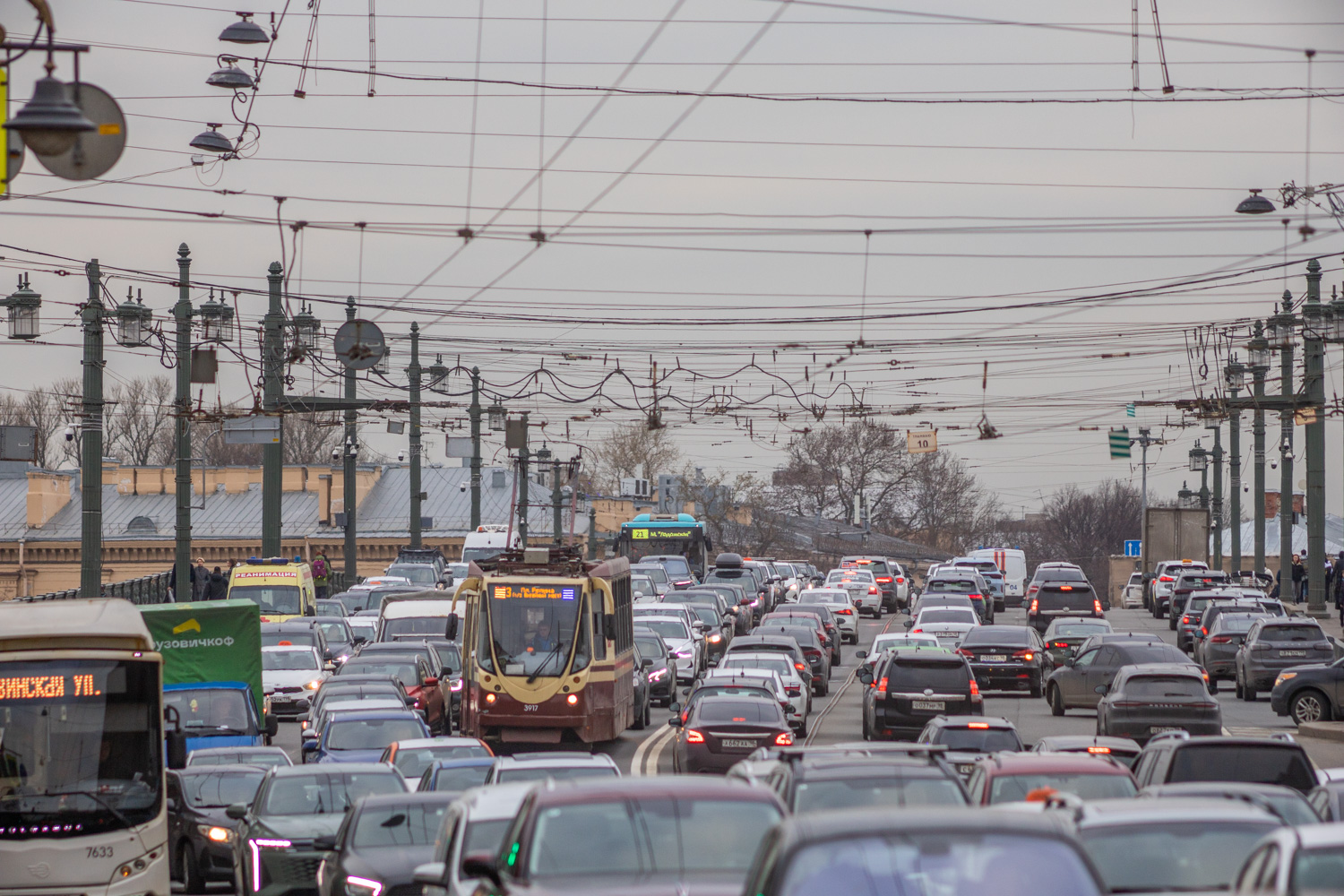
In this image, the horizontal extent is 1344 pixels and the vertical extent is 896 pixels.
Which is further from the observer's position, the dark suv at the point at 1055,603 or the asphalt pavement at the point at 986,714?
the dark suv at the point at 1055,603

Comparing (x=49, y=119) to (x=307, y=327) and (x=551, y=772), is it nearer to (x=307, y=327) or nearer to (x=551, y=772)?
(x=551, y=772)

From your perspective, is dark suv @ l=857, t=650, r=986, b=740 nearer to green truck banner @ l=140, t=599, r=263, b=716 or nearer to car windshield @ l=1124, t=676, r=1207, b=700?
car windshield @ l=1124, t=676, r=1207, b=700

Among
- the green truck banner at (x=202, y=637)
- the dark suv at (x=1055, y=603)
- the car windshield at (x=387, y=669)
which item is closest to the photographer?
the green truck banner at (x=202, y=637)

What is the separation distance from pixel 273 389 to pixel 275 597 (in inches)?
286

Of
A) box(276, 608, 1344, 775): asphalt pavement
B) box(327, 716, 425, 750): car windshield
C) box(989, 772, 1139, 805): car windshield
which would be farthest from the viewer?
box(276, 608, 1344, 775): asphalt pavement

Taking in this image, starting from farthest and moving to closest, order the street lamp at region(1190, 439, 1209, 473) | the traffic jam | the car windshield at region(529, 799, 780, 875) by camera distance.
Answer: the street lamp at region(1190, 439, 1209, 473)
the car windshield at region(529, 799, 780, 875)
the traffic jam

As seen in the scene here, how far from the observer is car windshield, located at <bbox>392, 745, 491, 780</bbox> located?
19.2 meters

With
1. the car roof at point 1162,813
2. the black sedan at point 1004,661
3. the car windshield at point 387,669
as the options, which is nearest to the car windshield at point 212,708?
the car windshield at point 387,669

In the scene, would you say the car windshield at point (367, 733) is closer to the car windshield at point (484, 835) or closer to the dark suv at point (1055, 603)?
the car windshield at point (484, 835)

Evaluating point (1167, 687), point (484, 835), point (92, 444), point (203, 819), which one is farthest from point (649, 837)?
point (92, 444)

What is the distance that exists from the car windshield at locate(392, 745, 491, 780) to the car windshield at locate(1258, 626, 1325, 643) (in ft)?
63.2

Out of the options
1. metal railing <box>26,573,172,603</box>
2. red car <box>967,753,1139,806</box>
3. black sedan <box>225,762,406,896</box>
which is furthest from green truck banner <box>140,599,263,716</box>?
metal railing <box>26,573,172,603</box>

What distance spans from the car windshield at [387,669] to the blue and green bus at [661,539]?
113ft

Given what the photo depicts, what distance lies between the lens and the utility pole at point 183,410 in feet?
121
